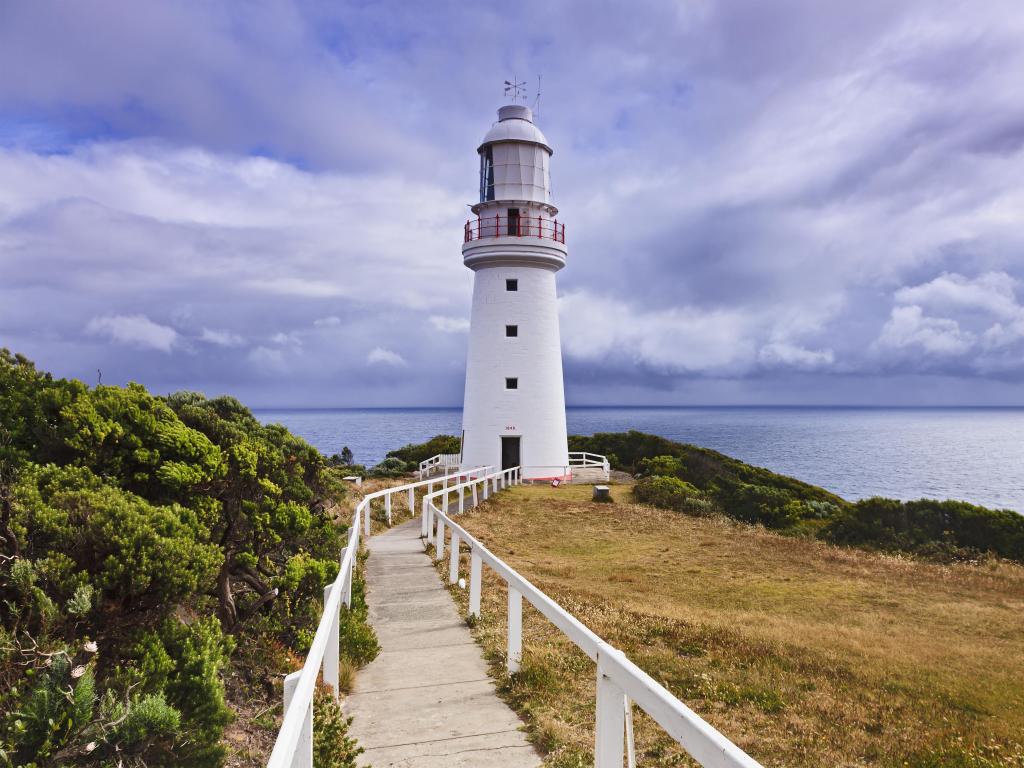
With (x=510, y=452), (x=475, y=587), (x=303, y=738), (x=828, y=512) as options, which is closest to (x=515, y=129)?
(x=510, y=452)

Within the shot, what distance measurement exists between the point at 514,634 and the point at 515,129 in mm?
24963

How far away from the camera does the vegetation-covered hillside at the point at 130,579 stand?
154 inches

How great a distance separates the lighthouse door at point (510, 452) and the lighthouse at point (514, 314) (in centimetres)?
4

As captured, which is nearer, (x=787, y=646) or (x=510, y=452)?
(x=787, y=646)

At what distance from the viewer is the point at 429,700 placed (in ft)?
19.1

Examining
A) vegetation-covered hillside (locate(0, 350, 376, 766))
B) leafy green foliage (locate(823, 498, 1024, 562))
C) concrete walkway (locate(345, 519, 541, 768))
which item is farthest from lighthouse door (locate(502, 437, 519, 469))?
vegetation-covered hillside (locate(0, 350, 376, 766))

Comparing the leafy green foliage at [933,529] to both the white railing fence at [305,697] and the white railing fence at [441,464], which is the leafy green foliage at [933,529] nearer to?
the white railing fence at [305,697]

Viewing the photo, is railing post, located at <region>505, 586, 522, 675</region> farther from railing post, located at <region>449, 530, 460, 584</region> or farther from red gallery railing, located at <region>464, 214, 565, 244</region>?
red gallery railing, located at <region>464, 214, 565, 244</region>

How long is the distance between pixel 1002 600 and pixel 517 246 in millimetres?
19420

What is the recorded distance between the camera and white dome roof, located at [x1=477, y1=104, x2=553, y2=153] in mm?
28016

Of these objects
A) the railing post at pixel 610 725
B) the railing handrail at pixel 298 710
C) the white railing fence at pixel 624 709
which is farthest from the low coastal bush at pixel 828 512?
the railing handrail at pixel 298 710

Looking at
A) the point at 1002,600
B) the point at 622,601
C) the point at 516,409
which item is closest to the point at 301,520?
the point at 622,601

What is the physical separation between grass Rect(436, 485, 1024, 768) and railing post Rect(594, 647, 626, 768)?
82cm

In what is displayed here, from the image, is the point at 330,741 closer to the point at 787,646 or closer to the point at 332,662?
the point at 332,662
